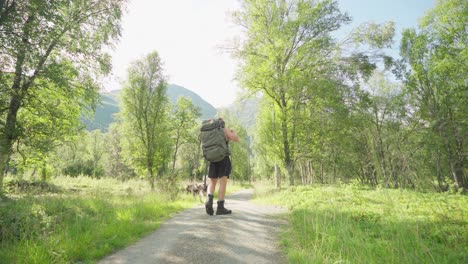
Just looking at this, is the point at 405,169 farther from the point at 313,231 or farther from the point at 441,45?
the point at 441,45

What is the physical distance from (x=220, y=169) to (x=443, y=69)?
68.5 ft

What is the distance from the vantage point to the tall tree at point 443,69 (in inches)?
719

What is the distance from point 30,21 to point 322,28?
1386 centimetres

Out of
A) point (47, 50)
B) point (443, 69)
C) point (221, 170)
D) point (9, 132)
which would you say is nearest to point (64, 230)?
point (221, 170)

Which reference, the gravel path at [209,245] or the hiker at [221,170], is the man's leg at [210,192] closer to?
the hiker at [221,170]

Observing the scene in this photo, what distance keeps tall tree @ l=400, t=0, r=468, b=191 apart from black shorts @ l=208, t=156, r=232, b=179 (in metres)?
17.2

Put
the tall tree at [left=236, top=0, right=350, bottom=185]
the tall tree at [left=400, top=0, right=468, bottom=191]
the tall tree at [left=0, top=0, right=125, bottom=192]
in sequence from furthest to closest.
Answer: the tall tree at [left=400, top=0, right=468, bottom=191] → the tall tree at [left=236, top=0, right=350, bottom=185] → the tall tree at [left=0, top=0, right=125, bottom=192]

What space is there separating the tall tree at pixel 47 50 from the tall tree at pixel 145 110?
534 inches

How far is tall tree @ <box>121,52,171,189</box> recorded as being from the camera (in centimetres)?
2805

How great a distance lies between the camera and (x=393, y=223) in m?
4.02

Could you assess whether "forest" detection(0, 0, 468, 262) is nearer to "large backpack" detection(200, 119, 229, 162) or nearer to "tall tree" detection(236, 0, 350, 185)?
"tall tree" detection(236, 0, 350, 185)

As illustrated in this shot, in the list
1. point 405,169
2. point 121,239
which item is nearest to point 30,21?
point 121,239

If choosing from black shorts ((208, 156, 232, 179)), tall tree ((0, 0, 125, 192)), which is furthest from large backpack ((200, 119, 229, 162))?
tall tree ((0, 0, 125, 192))

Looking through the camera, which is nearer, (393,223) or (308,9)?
(393,223)
